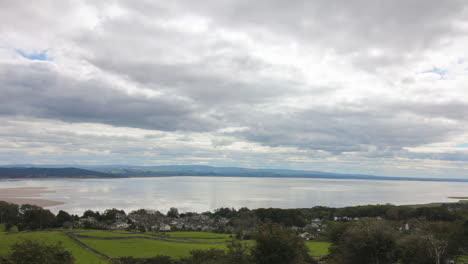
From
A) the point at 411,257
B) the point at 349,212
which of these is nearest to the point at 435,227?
the point at 411,257

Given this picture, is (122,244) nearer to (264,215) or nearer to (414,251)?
(414,251)

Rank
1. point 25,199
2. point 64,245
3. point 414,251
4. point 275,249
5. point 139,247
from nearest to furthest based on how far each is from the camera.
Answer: point 275,249, point 414,251, point 64,245, point 139,247, point 25,199

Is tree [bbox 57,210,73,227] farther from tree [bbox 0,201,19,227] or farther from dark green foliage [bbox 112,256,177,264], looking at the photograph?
dark green foliage [bbox 112,256,177,264]

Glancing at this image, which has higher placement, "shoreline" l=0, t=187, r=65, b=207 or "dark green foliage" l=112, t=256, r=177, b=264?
"dark green foliage" l=112, t=256, r=177, b=264

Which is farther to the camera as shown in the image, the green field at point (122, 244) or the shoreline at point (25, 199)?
the shoreline at point (25, 199)

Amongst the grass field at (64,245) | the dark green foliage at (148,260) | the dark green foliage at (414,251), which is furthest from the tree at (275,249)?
the grass field at (64,245)

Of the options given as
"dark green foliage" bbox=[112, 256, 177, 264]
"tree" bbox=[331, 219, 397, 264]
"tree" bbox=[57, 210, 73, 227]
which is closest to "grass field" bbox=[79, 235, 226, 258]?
"dark green foliage" bbox=[112, 256, 177, 264]

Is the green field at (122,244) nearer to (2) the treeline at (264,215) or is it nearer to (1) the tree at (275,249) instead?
(2) the treeline at (264,215)

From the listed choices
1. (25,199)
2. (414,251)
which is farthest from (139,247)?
(25,199)

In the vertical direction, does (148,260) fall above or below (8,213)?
above

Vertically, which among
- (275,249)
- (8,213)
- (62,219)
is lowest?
(62,219)

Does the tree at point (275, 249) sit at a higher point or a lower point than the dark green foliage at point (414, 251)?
higher

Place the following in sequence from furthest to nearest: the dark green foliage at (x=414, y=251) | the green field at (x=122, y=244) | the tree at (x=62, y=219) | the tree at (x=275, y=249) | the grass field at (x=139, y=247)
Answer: the tree at (x=62, y=219) → the grass field at (x=139, y=247) → the green field at (x=122, y=244) → the dark green foliage at (x=414, y=251) → the tree at (x=275, y=249)
